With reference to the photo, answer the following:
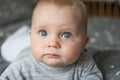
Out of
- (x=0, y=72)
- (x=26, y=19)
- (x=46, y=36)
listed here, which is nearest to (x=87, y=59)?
(x=46, y=36)

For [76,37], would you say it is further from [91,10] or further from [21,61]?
[91,10]

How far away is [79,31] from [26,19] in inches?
49.6

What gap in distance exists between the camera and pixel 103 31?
6.70 feet

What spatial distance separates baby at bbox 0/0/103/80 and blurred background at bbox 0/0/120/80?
0.94 ft

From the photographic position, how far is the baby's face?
971 millimetres

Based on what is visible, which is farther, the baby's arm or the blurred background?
the blurred background

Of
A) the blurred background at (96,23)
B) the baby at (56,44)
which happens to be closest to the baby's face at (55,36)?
the baby at (56,44)

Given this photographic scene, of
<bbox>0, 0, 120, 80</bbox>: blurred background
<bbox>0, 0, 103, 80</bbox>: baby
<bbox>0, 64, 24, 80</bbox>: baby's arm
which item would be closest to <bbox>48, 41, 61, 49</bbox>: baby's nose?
<bbox>0, 0, 103, 80</bbox>: baby

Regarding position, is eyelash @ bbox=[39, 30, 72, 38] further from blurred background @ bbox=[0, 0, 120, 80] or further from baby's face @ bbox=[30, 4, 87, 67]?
blurred background @ bbox=[0, 0, 120, 80]

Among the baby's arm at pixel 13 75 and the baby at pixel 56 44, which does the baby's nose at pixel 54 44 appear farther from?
the baby's arm at pixel 13 75

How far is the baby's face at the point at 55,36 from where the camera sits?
97 centimetres

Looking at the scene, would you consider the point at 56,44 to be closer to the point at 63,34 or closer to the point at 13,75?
the point at 63,34

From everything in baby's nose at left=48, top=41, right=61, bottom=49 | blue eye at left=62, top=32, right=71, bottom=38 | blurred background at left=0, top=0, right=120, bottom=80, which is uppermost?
blue eye at left=62, top=32, right=71, bottom=38

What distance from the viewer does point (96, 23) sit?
2.26m
